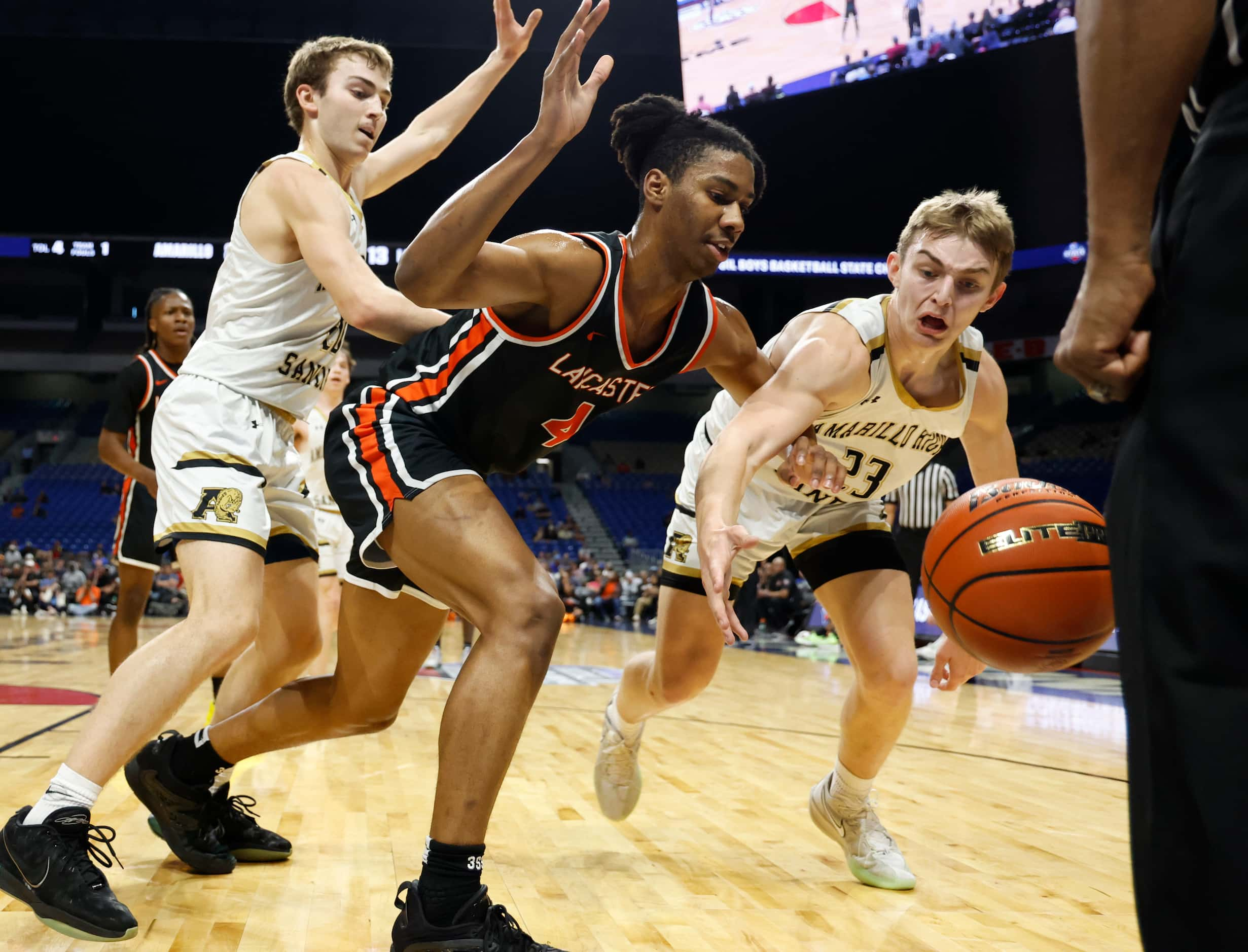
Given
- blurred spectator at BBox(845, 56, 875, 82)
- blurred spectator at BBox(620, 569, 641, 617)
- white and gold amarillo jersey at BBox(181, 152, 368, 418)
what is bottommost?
blurred spectator at BBox(620, 569, 641, 617)

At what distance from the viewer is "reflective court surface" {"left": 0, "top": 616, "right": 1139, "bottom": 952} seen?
2.74 m

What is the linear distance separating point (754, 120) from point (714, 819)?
64.9ft

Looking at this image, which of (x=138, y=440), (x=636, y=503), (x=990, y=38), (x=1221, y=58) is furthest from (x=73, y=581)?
(x=1221, y=58)

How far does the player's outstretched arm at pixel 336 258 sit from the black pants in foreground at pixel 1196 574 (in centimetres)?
204

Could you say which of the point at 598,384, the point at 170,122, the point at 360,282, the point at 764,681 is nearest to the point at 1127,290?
the point at 598,384

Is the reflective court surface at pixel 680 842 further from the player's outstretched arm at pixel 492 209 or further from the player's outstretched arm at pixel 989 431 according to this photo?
the player's outstretched arm at pixel 492 209

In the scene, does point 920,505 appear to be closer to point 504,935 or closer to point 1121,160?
point 504,935

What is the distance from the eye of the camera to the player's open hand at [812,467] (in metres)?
2.67

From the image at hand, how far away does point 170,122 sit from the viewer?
23859 mm

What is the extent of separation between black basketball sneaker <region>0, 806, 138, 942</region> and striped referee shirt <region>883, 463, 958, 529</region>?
8190mm

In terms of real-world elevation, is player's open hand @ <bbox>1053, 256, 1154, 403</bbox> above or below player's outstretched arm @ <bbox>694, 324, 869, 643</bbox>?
above

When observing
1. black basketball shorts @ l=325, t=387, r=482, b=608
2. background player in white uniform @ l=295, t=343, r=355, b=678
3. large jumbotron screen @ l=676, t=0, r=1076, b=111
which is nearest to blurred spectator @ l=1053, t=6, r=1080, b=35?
large jumbotron screen @ l=676, t=0, r=1076, b=111

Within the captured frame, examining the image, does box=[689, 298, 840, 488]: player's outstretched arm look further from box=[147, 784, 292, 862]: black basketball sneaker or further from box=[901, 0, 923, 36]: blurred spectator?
box=[901, 0, 923, 36]: blurred spectator

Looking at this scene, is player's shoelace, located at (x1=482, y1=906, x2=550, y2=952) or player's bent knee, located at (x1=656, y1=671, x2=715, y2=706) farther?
player's bent knee, located at (x1=656, y1=671, x2=715, y2=706)
